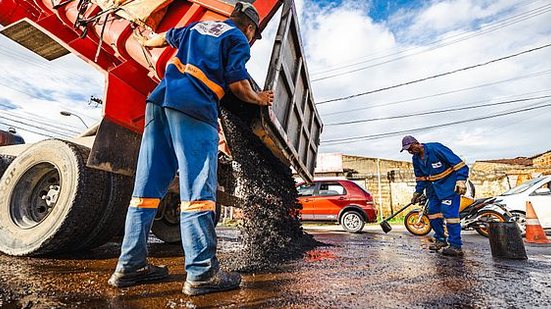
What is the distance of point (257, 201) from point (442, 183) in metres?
2.52

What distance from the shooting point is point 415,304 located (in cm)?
161

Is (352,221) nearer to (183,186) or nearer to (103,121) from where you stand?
(103,121)

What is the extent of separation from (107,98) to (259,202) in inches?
62.9

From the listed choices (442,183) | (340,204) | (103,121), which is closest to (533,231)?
(442,183)

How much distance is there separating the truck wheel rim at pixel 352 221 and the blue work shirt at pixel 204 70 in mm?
7402

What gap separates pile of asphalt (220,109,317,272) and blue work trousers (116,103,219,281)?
73cm

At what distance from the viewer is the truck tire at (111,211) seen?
2744 millimetres

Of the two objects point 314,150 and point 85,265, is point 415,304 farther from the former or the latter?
point 314,150

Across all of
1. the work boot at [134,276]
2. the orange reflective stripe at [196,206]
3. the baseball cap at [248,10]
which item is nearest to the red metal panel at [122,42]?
the baseball cap at [248,10]

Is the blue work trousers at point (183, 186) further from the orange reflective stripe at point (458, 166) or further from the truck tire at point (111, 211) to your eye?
the orange reflective stripe at point (458, 166)

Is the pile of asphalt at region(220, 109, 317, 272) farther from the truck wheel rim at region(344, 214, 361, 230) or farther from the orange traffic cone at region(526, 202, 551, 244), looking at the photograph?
the truck wheel rim at region(344, 214, 361, 230)

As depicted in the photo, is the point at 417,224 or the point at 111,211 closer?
the point at 111,211

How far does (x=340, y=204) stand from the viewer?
8.83m

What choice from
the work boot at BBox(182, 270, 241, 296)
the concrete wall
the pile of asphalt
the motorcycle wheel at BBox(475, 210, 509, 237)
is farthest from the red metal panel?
the concrete wall
